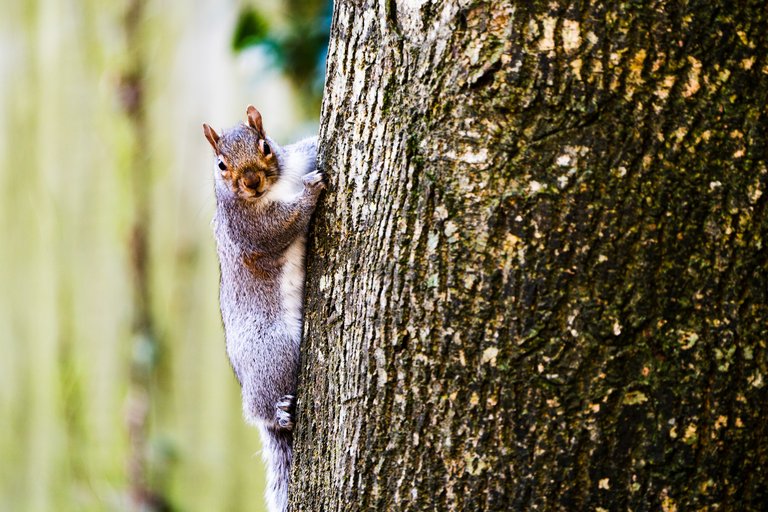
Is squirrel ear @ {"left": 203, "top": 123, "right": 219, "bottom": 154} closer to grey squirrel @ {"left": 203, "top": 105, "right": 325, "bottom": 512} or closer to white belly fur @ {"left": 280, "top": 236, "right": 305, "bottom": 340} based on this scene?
grey squirrel @ {"left": 203, "top": 105, "right": 325, "bottom": 512}

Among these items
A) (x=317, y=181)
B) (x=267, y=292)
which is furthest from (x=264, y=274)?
(x=317, y=181)

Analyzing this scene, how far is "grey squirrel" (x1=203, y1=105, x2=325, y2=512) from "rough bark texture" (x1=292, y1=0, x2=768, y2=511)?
2.29 ft

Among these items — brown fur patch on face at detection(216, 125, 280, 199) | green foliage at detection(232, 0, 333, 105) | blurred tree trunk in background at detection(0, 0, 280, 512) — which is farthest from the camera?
blurred tree trunk in background at detection(0, 0, 280, 512)

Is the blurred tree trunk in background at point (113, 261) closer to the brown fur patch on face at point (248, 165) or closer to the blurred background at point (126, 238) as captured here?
the blurred background at point (126, 238)

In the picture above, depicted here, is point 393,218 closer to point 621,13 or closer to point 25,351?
point 621,13

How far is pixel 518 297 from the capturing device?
1136mm

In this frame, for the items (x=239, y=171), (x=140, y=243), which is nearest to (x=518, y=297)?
(x=239, y=171)

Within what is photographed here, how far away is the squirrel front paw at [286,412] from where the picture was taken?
5.91ft

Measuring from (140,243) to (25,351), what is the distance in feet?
2.85

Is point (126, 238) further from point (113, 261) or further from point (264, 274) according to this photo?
point (264, 274)

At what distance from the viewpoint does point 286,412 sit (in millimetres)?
1818

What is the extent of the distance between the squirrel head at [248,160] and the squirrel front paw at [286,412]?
0.50 metres

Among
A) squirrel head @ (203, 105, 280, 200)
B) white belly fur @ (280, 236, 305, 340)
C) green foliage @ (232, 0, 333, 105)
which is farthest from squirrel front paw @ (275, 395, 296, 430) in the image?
green foliage @ (232, 0, 333, 105)

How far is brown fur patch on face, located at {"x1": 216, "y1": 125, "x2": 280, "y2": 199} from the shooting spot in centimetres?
202
